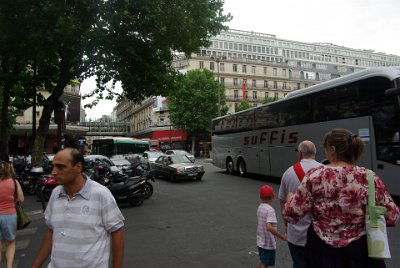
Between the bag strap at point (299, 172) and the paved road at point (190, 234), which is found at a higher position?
the bag strap at point (299, 172)

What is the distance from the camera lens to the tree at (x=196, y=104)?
191 feet

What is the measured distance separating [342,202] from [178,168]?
16.0m

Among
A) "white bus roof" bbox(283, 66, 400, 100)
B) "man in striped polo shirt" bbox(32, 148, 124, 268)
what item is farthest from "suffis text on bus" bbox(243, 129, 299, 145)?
"man in striped polo shirt" bbox(32, 148, 124, 268)

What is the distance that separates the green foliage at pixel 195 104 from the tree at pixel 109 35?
42108 millimetres

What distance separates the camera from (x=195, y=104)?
5859cm

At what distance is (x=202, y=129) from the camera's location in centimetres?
5953

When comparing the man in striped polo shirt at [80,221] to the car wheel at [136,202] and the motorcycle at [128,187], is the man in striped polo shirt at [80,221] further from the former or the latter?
the car wheel at [136,202]

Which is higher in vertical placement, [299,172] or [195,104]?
Result: [195,104]

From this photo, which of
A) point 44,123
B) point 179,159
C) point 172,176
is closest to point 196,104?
point 179,159

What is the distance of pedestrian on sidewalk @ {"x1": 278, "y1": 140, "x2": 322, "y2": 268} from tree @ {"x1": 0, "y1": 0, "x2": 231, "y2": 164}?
964cm

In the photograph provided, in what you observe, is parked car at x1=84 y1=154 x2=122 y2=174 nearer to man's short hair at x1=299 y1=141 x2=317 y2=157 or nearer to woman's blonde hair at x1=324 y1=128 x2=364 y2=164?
man's short hair at x1=299 y1=141 x2=317 y2=157

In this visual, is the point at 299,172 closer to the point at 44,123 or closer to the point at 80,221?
the point at 80,221

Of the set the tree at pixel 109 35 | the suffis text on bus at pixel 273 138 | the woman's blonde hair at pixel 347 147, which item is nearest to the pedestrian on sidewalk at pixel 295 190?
the woman's blonde hair at pixel 347 147

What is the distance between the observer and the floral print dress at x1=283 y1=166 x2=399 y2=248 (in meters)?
2.51
